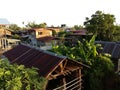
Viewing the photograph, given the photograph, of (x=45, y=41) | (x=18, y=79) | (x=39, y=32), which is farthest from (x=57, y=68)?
(x=39, y=32)

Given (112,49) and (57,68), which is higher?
(112,49)

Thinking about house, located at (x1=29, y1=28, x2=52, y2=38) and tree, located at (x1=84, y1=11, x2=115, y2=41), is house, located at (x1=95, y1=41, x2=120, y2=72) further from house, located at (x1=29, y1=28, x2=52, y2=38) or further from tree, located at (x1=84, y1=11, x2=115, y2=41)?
house, located at (x1=29, y1=28, x2=52, y2=38)

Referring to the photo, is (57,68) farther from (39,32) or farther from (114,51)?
(39,32)

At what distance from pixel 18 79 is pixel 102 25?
2514cm

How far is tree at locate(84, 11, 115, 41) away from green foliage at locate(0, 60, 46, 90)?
23.3 meters

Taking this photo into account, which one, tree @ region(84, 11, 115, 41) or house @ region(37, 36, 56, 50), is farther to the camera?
house @ region(37, 36, 56, 50)

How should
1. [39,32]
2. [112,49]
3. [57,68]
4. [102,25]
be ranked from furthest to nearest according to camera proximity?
[39,32] → [102,25] → [112,49] → [57,68]

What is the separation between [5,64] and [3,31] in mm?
40213

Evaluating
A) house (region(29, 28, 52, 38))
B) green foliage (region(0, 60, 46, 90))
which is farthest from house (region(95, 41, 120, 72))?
house (region(29, 28, 52, 38))

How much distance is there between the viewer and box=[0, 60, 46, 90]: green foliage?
11070 millimetres

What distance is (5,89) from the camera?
1117 cm

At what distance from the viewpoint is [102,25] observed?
33781 mm

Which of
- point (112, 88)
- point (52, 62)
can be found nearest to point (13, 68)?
point (52, 62)

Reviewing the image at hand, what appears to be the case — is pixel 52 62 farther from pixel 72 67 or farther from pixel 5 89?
pixel 5 89
